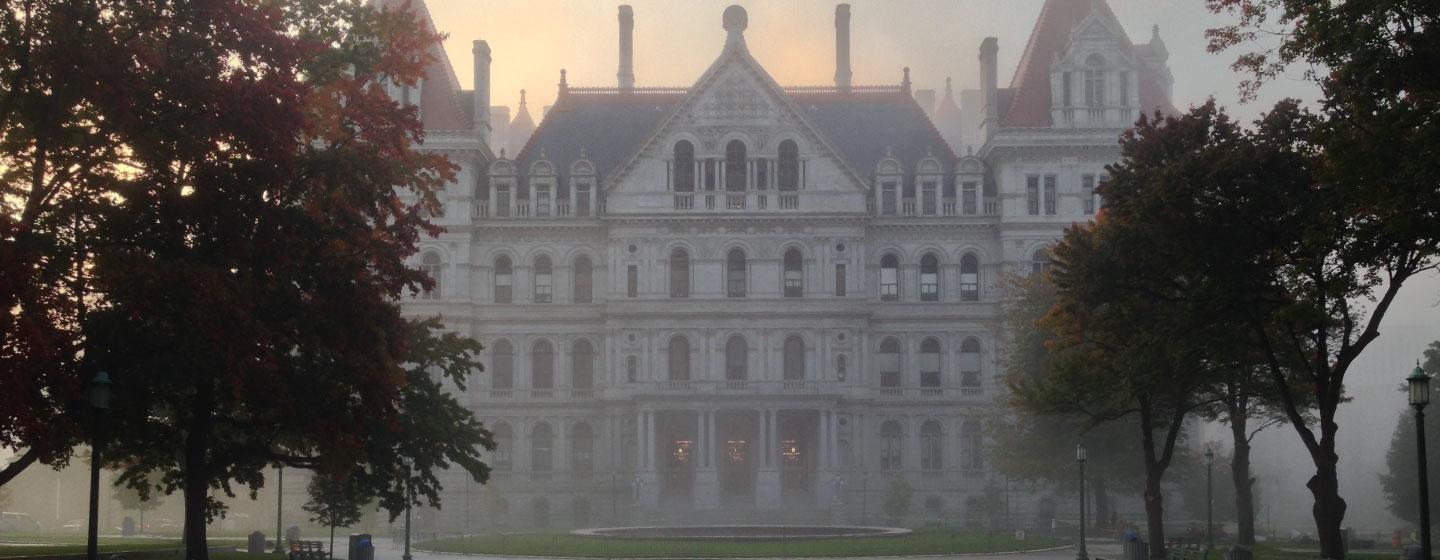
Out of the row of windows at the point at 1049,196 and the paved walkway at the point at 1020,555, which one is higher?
the row of windows at the point at 1049,196

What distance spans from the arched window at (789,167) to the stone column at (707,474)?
11.3 metres

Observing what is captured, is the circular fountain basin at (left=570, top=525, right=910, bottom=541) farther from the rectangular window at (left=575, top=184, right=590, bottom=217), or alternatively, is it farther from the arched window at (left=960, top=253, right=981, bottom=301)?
the arched window at (left=960, top=253, right=981, bottom=301)

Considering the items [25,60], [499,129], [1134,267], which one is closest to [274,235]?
[25,60]

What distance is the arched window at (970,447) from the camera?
80.6 m

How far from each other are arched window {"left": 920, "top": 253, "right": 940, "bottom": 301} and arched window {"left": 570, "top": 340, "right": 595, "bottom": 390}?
16.2 metres

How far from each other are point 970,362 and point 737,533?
25994 mm

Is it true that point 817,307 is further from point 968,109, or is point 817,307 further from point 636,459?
point 968,109

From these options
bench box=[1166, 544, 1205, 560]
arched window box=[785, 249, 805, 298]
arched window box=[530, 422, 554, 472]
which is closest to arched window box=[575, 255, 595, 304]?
arched window box=[530, 422, 554, 472]

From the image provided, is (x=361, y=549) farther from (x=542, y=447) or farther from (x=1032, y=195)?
(x=1032, y=195)

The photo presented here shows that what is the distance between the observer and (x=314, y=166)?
30172 millimetres

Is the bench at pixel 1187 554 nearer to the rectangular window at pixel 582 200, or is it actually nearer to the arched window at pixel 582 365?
the arched window at pixel 582 365

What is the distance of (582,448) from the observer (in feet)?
268

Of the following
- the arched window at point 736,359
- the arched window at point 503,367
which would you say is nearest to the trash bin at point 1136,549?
the arched window at point 736,359

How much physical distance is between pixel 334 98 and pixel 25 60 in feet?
25.4
